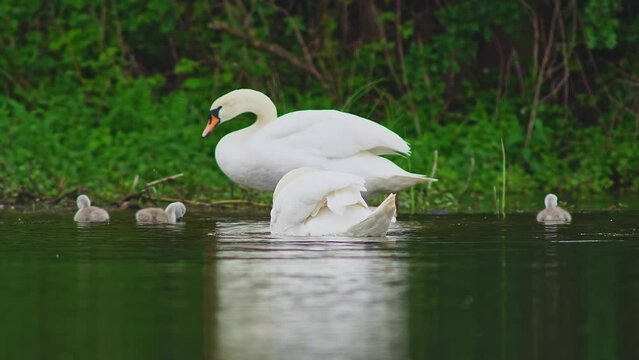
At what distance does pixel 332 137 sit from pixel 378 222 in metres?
2.41

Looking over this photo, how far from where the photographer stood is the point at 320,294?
796cm

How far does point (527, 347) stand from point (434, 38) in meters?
12.7

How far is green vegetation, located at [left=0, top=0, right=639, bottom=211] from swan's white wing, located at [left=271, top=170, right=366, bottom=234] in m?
5.10

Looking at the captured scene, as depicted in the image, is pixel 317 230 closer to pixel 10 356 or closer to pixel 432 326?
pixel 432 326

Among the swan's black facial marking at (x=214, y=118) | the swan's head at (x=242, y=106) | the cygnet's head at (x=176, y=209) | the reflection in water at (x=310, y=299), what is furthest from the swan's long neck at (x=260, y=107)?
the reflection in water at (x=310, y=299)

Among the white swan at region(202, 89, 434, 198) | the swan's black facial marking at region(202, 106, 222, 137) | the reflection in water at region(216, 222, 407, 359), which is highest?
the swan's black facial marking at region(202, 106, 222, 137)

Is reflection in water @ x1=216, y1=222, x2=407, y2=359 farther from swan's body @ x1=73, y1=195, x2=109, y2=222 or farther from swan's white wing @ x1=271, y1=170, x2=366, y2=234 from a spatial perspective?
swan's body @ x1=73, y1=195, x2=109, y2=222

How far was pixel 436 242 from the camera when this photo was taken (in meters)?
10.7

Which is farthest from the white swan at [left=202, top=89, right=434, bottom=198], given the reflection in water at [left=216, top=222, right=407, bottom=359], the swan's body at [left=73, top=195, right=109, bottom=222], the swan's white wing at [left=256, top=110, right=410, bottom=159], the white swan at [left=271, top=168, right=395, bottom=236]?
the reflection in water at [left=216, top=222, right=407, bottom=359]

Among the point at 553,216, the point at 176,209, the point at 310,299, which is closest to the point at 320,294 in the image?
the point at 310,299

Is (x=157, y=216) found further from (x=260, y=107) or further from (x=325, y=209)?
(x=325, y=209)

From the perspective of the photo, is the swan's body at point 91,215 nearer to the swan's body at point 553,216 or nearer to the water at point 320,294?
the water at point 320,294

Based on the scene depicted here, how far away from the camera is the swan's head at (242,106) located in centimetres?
1394

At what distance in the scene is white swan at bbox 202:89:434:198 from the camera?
1296 cm
